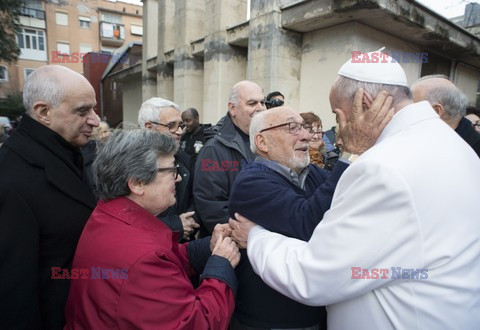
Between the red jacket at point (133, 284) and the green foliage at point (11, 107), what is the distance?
32.6m

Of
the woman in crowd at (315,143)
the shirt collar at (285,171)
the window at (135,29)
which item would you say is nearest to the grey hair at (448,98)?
the shirt collar at (285,171)

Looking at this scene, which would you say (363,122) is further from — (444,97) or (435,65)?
(435,65)

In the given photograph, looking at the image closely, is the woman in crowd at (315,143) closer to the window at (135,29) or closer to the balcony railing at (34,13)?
the balcony railing at (34,13)

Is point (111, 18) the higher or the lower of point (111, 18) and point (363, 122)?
the higher

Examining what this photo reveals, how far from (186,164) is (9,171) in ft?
5.55

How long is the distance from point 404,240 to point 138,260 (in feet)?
3.48

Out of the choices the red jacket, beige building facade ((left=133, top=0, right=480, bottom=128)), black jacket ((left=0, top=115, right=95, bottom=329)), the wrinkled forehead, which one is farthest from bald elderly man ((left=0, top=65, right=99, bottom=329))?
beige building facade ((left=133, top=0, right=480, bottom=128))

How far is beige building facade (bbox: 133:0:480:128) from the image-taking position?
663 centimetres

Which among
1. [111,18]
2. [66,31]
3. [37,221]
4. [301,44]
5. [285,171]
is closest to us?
[37,221]

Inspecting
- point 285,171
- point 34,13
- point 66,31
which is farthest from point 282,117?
point 66,31

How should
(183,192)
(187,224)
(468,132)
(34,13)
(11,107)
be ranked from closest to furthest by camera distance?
(187,224) < (468,132) < (183,192) < (11,107) < (34,13)

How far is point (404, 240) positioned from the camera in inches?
44.9

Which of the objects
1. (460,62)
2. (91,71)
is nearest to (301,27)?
(460,62)

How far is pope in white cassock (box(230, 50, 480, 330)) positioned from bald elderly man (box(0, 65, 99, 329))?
3.96 ft
